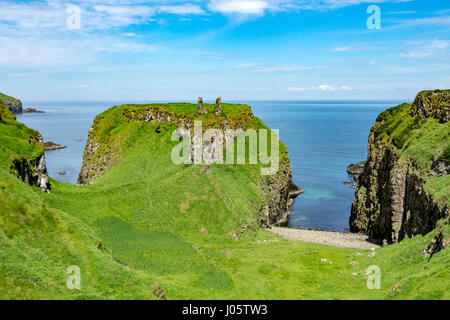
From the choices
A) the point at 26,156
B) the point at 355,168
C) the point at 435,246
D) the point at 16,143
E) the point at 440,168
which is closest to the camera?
the point at 435,246

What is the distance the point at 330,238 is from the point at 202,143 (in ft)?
125

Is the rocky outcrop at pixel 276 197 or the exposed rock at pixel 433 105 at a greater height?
the exposed rock at pixel 433 105


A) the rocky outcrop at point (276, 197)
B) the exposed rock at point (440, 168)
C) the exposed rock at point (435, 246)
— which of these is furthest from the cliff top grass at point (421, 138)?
the rocky outcrop at point (276, 197)

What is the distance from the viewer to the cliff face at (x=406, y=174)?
5478 cm

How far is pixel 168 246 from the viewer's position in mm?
53969

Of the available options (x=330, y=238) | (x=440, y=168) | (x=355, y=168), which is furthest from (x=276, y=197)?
(x=355, y=168)

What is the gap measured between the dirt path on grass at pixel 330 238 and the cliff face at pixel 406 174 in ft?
12.1

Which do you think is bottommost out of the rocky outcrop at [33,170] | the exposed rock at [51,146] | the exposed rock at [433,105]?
the exposed rock at [51,146]

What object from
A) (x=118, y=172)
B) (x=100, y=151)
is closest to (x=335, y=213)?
(x=118, y=172)

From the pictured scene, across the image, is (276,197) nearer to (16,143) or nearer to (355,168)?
(16,143)

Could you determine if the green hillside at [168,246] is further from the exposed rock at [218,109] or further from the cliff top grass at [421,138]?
the cliff top grass at [421,138]

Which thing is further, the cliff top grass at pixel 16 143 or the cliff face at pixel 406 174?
the cliff face at pixel 406 174

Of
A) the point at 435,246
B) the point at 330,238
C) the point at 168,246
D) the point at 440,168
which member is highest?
the point at 440,168

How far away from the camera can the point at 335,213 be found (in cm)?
10362
